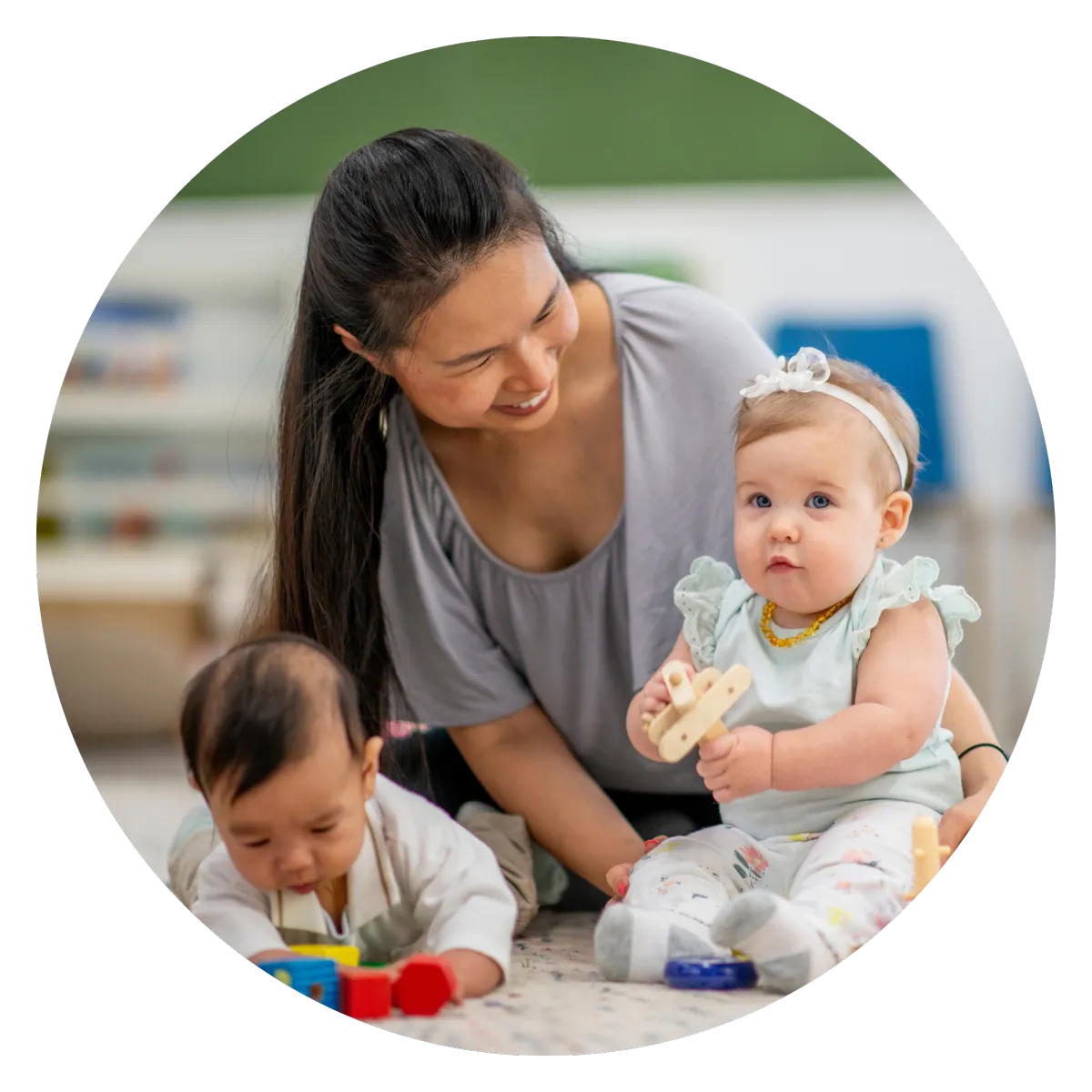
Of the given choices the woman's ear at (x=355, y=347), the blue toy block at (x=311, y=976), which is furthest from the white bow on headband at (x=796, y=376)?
the blue toy block at (x=311, y=976)

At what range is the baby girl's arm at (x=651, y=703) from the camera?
39.6 inches

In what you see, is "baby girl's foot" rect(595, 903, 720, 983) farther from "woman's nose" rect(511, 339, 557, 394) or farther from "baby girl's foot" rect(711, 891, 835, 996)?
"woman's nose" rect(511, 339, 557, 394)

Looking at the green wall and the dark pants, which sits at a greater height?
the green wall

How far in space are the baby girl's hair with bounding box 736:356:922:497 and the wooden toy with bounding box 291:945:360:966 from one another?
0.40 meters

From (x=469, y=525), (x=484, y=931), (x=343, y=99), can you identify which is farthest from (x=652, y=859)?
(x=343, y=99)

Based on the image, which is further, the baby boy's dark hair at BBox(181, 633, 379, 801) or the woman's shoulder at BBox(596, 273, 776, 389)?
the woman's shoulder at BBox(596, 273, 776, 389)

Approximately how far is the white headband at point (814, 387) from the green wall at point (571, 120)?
0.17 m

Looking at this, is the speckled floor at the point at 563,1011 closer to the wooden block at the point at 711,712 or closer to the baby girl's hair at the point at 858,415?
the wooden block at the point at 711,712

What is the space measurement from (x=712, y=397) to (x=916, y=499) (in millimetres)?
146

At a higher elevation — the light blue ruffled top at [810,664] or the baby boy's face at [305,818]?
the light blue ruffled top at [810,664]

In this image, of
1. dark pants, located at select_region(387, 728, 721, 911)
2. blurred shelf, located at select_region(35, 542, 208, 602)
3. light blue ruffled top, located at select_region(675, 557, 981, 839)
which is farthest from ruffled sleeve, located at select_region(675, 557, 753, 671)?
blurred shelf, located at select_region(35, 542, 208, 602)

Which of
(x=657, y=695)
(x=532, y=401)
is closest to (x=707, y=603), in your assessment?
(x=657, y=695)

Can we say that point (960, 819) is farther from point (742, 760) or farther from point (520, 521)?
point (520, 521)

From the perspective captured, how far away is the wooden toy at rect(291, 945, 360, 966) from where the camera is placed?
993 millimetres
